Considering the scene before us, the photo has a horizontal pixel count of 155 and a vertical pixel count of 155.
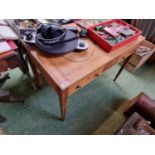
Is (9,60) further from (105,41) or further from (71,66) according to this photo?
(105,41)

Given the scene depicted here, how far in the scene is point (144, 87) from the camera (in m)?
1.69

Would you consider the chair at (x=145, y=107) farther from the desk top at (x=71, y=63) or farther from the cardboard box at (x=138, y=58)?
the cardboard box at (x=138, y=58)

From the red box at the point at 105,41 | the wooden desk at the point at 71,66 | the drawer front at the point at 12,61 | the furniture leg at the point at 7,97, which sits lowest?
the furniture leg at the point at 7,97

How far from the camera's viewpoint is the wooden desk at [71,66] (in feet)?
2.68

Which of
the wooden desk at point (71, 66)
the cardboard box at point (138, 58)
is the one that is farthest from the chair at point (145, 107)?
the cardboard box at point (138, 58)

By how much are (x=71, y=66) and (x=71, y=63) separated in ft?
0.09

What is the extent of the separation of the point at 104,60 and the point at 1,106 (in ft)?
3.69

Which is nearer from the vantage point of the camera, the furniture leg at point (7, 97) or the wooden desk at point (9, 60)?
the wooden desk at point (9, 60)

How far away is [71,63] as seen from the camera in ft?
2.96

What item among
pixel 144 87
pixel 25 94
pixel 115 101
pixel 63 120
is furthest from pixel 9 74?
pixel 144 87

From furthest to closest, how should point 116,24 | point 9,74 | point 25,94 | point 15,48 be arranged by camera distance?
point 9,74 → point 25,94 → point 116,24 → point 15,48

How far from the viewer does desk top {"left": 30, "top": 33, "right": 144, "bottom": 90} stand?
820 millimetres

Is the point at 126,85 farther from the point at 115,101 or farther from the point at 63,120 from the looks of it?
the point at 63,120

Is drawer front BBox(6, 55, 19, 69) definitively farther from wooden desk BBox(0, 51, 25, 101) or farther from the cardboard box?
the cardboard box
